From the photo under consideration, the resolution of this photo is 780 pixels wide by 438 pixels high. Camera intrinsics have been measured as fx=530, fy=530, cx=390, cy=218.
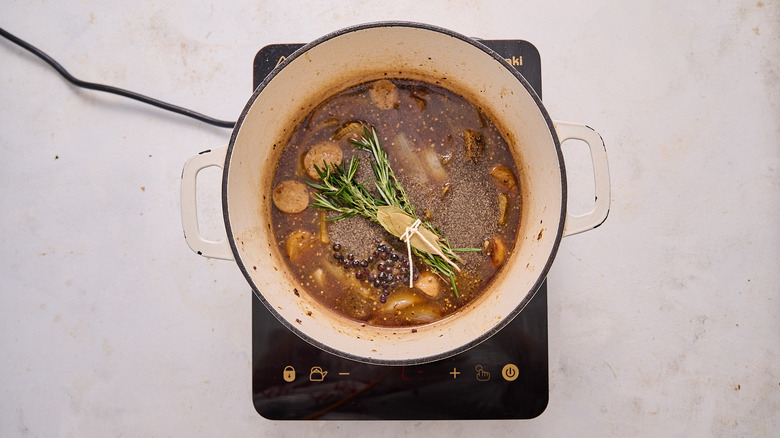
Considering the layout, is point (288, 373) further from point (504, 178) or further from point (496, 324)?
point (504, 178)

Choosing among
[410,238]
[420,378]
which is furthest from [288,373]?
[410,238]

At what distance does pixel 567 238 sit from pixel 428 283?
0.32m

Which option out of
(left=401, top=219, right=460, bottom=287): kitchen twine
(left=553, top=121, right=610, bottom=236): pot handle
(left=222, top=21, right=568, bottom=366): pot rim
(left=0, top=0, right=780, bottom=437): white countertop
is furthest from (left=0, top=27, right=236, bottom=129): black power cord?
(left=553, top=121, right=610, bottom=236): pot handle

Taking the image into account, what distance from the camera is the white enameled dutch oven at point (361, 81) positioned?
0.78 m

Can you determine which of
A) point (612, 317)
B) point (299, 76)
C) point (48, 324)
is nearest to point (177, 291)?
point (48, 324)

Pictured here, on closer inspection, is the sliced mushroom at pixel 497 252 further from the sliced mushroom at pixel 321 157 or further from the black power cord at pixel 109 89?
the black power cord at pixel 109 89

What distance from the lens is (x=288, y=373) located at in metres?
0.97

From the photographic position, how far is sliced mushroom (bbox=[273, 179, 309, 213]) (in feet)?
3.07

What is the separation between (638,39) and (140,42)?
1004 millimetres

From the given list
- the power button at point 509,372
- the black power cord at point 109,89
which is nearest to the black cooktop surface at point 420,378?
the power button at point 509,372

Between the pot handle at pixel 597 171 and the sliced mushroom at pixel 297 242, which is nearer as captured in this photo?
the pot handle at pixel 597 171

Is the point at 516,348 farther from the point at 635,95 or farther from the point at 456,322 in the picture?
the point at 635,95

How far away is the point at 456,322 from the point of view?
0.90m

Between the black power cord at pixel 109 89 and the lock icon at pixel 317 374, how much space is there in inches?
19.7
